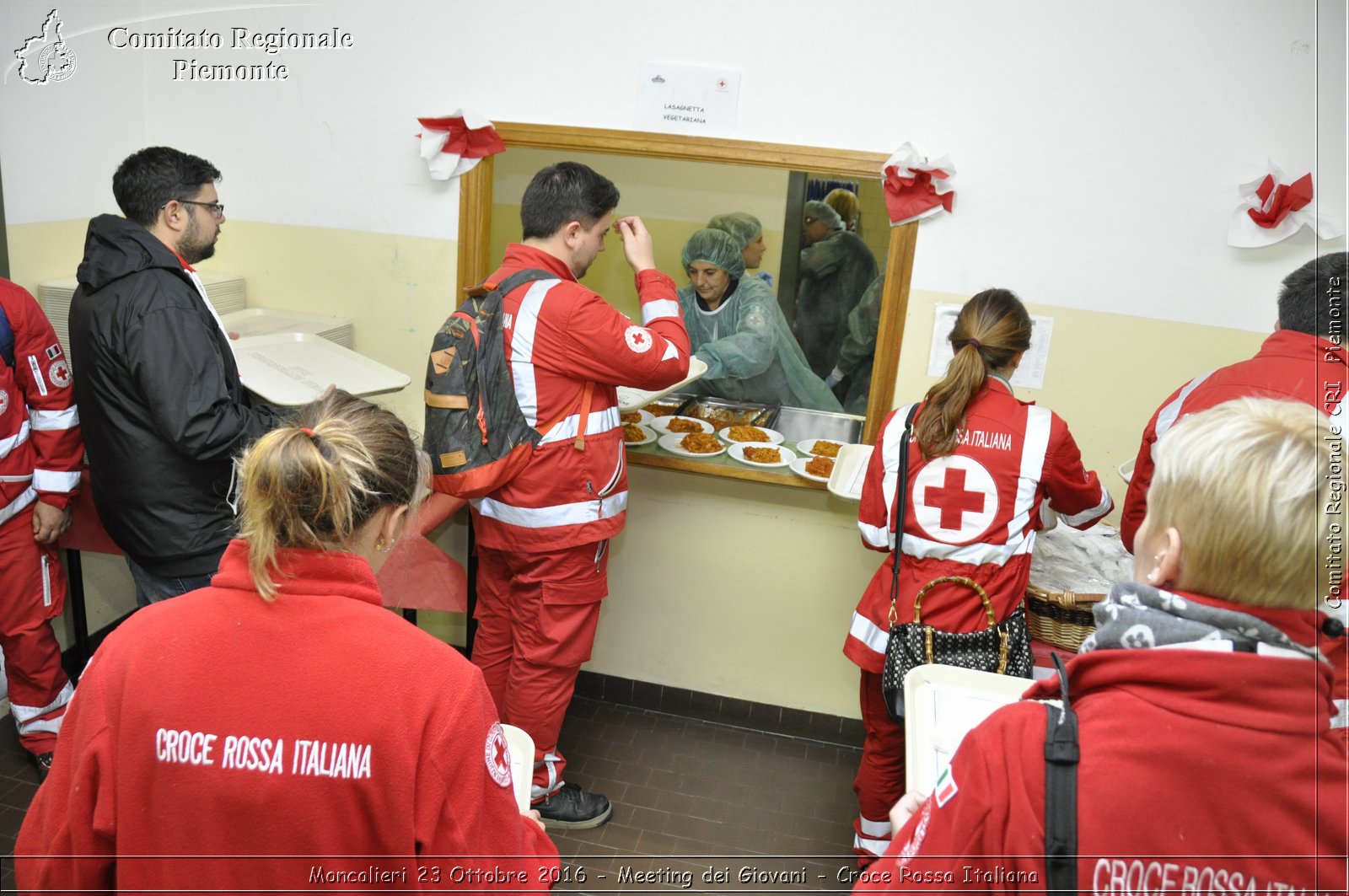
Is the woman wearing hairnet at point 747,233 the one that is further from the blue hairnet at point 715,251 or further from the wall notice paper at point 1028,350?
the wall notice paper at point 1028,350

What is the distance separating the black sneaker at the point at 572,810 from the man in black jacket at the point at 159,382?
1221mm

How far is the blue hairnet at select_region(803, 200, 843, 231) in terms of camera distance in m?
3.23

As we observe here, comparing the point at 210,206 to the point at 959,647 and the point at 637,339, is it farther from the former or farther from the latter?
the point at 959,647

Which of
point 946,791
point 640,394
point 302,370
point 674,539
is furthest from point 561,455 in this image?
point 946,791

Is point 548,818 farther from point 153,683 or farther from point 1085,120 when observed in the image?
point 1085,120

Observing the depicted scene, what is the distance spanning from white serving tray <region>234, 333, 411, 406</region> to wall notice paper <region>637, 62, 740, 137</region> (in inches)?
46.1

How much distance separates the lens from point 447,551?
3682 millimetres

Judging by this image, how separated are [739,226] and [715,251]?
13cm

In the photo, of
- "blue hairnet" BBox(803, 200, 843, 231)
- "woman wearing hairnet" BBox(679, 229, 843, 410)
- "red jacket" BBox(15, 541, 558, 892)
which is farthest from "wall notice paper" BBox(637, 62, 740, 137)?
"red jacket" BBox(15, 541, 558, 892)

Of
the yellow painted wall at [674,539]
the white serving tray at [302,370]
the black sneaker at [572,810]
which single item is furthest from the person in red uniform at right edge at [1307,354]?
the white serving tray at [302,370]

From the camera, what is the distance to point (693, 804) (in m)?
3.07

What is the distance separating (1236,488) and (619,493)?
1.97 metres

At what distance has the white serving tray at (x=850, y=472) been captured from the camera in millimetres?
2871

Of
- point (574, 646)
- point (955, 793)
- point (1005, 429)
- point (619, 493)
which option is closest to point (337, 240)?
point (619, 493)
